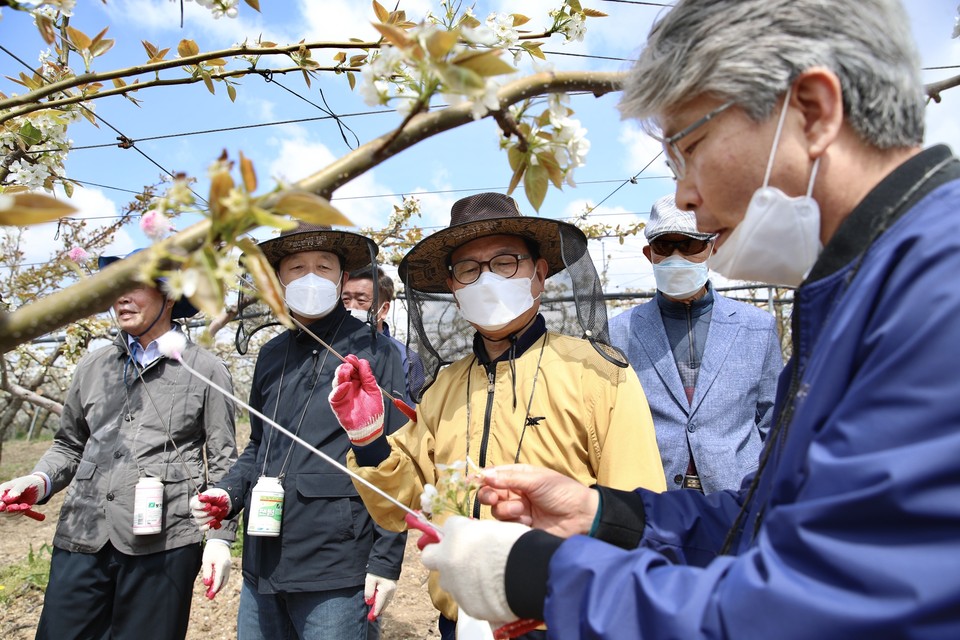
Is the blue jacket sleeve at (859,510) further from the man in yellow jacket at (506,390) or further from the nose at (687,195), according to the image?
the man in yellow jacket at (506,390)

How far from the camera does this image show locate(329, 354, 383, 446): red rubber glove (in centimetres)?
222

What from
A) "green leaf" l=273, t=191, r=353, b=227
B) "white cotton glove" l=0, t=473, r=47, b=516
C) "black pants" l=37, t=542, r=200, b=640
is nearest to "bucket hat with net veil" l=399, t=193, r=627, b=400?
"green leaf" l=273, t=191, r=353, b=227

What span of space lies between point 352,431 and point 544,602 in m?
1.26

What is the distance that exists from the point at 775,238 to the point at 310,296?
232 centimetres

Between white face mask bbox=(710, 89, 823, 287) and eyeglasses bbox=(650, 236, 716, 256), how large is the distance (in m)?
1.74

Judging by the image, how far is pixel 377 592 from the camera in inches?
104

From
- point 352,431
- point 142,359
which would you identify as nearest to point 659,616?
point 352,431

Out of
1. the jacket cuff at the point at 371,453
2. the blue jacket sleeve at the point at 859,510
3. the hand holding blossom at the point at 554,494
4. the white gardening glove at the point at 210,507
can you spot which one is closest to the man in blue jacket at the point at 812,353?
the blue jacket sleeve at the point at 859,510

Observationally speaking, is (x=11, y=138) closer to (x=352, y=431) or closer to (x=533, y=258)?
(x=352, y=431)

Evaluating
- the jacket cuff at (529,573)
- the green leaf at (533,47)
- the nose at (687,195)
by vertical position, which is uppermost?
the green leaf at (533,47)

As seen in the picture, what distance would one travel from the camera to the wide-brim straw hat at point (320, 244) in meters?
3.03

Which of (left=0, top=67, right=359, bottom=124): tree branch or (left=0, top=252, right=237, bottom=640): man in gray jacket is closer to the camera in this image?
(left=0, top=67, right=359, bottom=124): tree branch

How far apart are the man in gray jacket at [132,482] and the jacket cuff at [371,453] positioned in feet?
4.00

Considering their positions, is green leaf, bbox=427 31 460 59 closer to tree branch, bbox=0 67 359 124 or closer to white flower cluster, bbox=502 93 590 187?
white flower cluster, bbox=502 93 590 187
